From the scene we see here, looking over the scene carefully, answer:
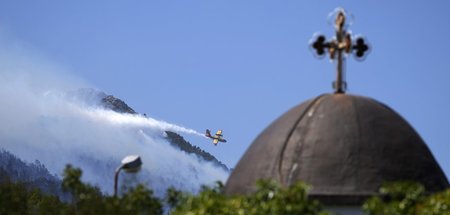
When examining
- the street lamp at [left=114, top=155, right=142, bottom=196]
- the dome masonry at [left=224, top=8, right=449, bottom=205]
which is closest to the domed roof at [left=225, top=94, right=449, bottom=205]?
the dome masonry at [left=224, top=8, right=449, bottom=205]

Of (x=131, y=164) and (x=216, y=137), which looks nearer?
(x=131, y=164)

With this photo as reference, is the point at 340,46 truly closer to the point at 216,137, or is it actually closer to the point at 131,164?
the point at 131,164

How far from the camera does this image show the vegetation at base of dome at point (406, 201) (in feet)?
73.9

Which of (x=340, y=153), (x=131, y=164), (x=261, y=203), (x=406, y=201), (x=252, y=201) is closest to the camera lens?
(x=261, y=203)

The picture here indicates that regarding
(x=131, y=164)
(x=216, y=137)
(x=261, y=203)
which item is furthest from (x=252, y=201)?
(x=216, y=137)

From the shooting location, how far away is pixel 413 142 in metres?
25.4

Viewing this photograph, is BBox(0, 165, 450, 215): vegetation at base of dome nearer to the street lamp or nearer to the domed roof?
the street lamp

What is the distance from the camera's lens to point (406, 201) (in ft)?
75.3

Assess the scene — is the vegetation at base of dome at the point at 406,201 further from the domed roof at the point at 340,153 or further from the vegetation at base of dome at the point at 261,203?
the vegetation at base of dome at the point at 261,203

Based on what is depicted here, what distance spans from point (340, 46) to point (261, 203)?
5.42 m

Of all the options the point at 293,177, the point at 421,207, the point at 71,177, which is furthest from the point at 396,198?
the point at 71,177

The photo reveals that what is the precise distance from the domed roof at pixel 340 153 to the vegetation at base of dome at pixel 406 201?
2.23 ft

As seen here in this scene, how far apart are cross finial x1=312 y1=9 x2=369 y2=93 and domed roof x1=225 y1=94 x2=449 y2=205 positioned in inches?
21.9

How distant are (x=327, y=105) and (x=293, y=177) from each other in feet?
7.38
